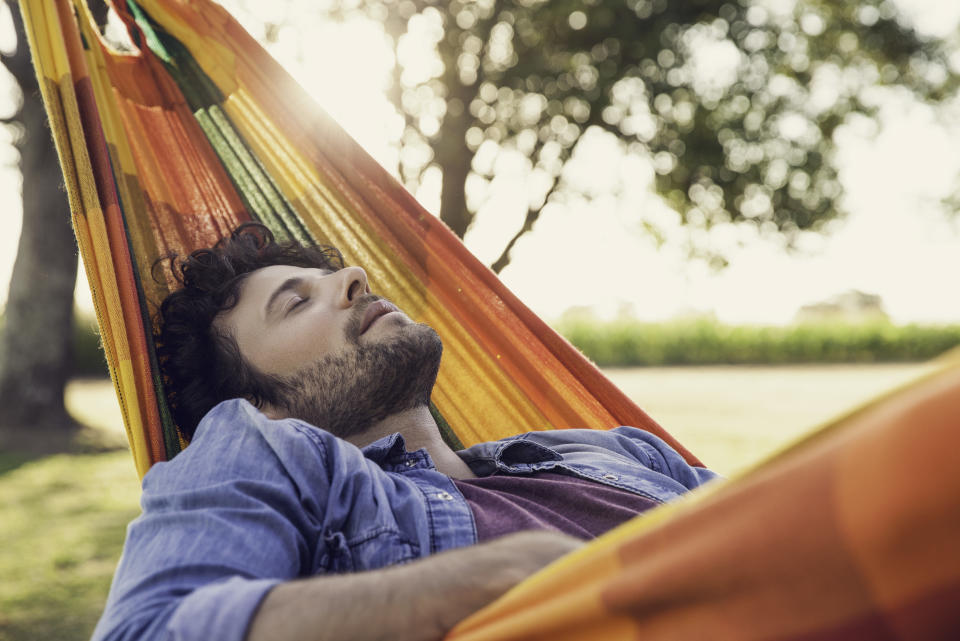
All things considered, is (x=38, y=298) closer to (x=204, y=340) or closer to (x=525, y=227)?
(x=204, y=340)

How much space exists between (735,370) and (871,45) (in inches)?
395

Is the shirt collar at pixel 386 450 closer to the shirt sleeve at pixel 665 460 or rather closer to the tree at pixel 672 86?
the shirt sleeve at pixel 665 460

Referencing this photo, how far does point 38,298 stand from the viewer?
5.65 metres

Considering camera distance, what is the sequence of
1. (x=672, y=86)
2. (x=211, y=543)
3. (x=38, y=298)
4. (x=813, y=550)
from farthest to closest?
(x=672, y=86), (x=38, y=298), (x=211, y=543), (x=813, y=550)

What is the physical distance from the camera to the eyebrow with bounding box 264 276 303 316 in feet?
5.25

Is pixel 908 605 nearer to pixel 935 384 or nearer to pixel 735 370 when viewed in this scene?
pixel 935 384

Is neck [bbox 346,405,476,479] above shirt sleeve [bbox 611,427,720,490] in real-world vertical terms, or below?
above

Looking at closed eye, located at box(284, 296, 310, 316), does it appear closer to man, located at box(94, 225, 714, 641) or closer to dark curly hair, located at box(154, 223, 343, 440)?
man, located at box(94, 225, 714, 641)

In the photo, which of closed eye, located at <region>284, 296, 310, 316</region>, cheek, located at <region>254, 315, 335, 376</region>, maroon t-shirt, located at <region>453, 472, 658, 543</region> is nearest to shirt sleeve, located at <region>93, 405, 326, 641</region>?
maroon t-shirt, located at <region>453, 472, 658, 543</region>

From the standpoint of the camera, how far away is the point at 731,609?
24.1 inches

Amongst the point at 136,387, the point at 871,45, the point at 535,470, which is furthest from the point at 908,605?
the point at 871,45

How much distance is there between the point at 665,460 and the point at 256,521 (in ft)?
3.12

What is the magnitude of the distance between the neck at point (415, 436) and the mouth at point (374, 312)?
189 millimetres

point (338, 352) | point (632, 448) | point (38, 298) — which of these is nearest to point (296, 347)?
point (338, 352)
